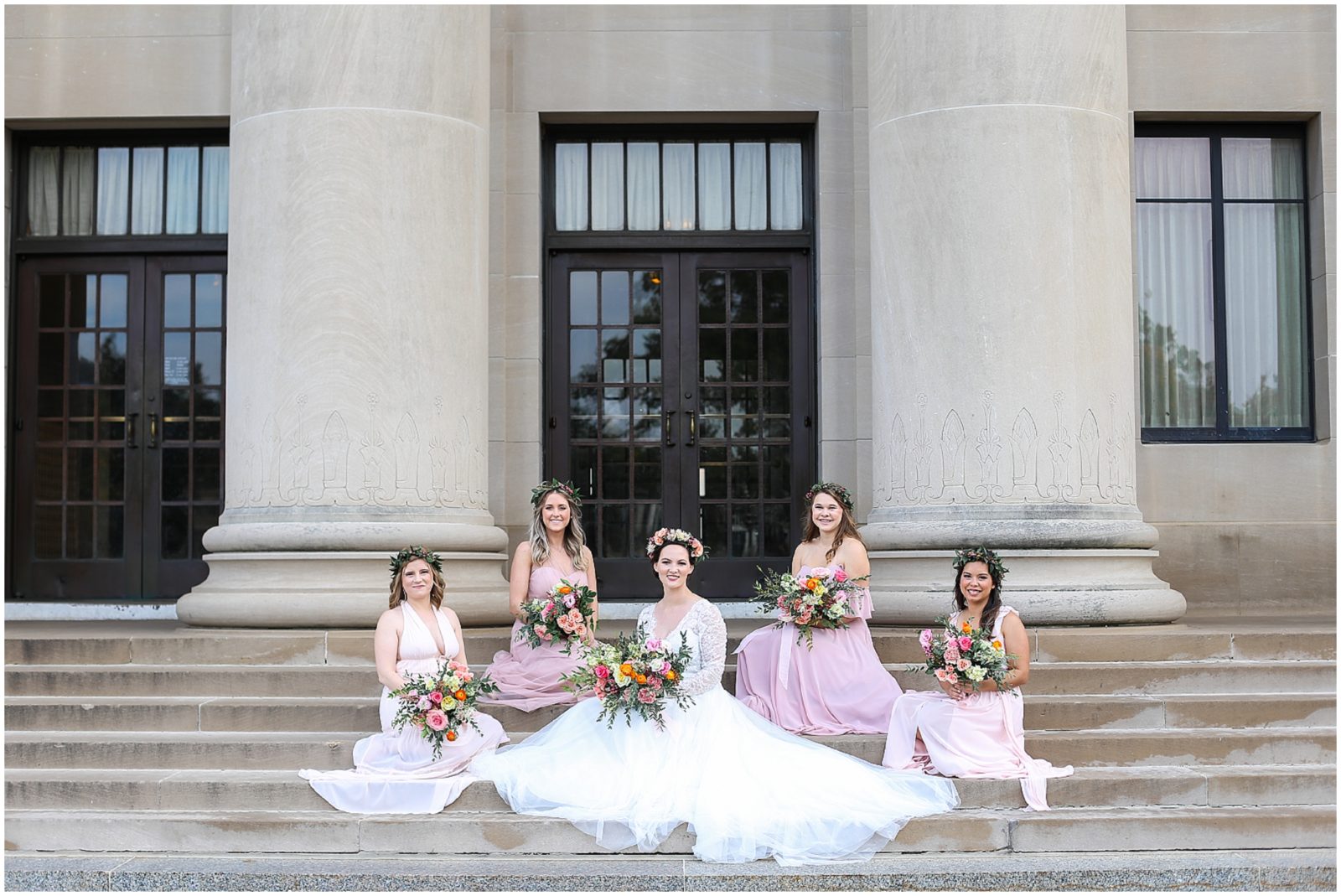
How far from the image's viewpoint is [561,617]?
32.3ft

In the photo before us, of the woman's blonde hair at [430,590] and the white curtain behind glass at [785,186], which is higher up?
the white curtain behind glass at [785,186]

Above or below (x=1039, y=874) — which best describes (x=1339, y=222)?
above

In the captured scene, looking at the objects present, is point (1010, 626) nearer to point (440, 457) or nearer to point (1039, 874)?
point (1039, 874)

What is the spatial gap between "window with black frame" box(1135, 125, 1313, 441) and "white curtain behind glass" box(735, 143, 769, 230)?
358cm

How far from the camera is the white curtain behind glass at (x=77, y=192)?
47.3 feet

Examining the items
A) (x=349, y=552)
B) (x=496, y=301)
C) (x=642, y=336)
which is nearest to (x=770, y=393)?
(x=642, y=336)

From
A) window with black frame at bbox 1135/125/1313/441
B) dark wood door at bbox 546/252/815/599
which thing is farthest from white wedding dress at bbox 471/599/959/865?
window with black frame at bbox 1135/125/1313/441

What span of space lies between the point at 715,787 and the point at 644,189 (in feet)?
24.6

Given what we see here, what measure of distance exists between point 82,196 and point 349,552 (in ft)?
18.4

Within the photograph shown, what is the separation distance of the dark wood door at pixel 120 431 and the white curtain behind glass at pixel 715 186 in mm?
4706

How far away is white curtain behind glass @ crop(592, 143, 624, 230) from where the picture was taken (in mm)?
14328

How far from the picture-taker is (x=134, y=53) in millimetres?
13953

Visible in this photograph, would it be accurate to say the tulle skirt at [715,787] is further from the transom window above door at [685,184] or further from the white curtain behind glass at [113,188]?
the white curtain behind glass at [113,188]

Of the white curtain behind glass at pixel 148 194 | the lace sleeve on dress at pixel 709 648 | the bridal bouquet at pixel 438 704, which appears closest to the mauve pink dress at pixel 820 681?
the lace sleeve on dress at pixel 709 648
